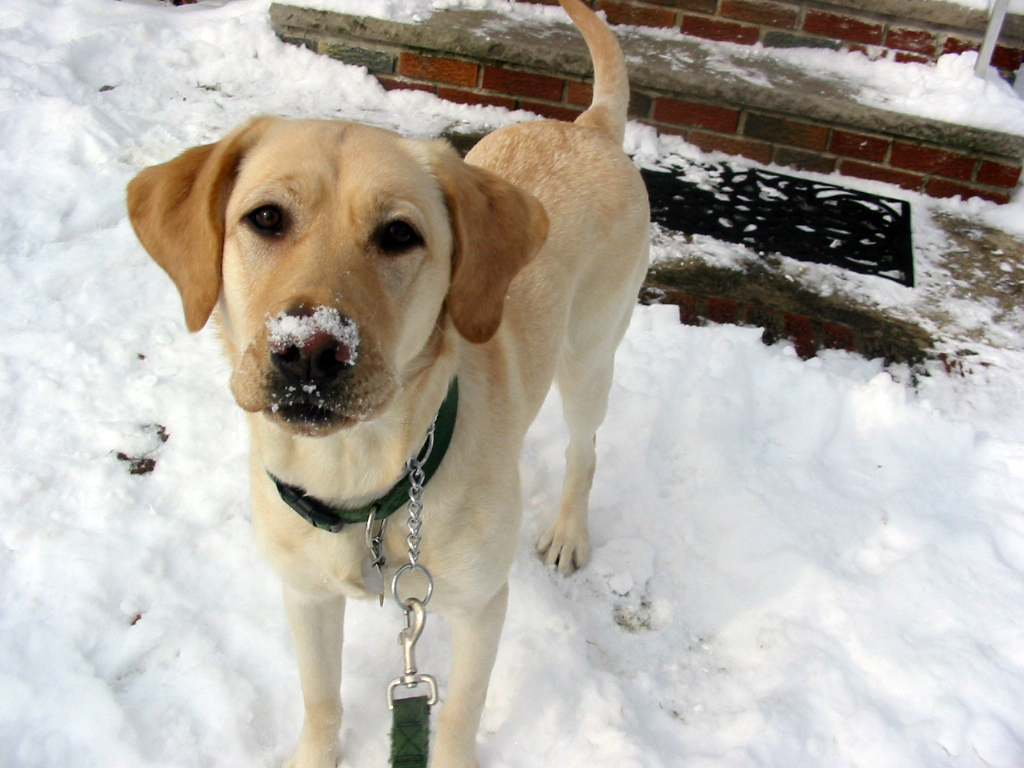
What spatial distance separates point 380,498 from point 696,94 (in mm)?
4271

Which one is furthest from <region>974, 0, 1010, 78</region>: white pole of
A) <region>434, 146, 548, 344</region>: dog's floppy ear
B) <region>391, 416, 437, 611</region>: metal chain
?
<region>391, 416, 437, 611</region>: metal chain

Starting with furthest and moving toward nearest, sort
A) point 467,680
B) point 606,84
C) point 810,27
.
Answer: point 810,27
point 606,84
point 467,680

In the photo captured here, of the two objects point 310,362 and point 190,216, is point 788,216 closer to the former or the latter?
point 190,216

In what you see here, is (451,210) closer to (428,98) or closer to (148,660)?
(148,660)

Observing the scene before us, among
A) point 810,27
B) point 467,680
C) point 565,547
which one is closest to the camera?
point 467,680

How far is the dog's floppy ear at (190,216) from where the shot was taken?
1.62 m

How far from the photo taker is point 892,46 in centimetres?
544

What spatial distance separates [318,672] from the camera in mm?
1990

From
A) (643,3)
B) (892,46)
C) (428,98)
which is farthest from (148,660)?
(892,46)

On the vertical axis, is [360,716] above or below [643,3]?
below

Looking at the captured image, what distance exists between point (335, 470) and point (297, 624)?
504 millimetres

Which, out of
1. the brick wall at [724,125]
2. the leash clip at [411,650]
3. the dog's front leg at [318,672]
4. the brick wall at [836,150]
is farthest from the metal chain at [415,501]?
the brick wall at [836,150]

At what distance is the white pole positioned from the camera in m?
4.77

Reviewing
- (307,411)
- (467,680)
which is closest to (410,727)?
(467,680)
